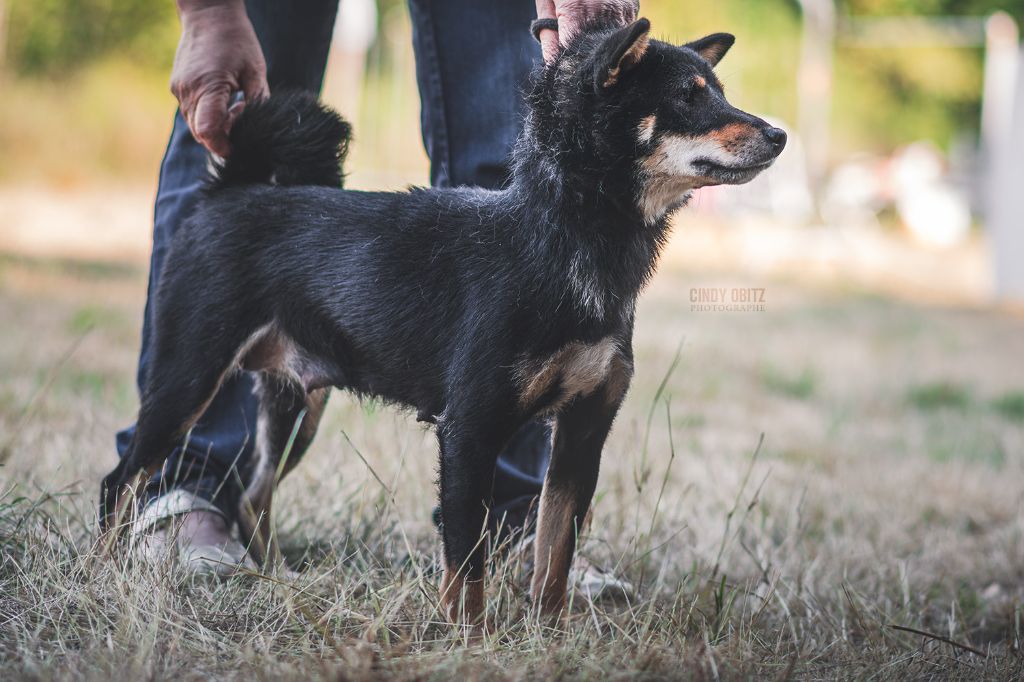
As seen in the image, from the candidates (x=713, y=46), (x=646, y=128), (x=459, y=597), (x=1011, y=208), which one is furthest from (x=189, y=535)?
(x=1011, y=208)

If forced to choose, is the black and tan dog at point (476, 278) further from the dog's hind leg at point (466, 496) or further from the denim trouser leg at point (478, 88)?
the denim trouser leg at point (478, 88)

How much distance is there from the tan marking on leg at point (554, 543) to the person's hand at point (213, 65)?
4.12 ft

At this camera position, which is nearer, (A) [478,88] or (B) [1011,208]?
(A) [478,88]

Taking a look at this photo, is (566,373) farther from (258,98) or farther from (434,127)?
(258,98)

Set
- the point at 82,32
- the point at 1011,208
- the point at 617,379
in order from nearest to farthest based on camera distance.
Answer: the point at 617,379
the point at 1011,208
the point at 82,32

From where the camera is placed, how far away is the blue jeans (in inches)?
117

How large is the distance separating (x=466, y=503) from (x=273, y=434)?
3.17 feet

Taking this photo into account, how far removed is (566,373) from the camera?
2.33m

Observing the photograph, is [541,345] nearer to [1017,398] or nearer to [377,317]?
[377,317]

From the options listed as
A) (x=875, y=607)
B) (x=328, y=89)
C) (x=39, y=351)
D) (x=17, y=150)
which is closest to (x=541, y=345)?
(x=875, y=607)

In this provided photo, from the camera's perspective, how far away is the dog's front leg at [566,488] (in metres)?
2.47

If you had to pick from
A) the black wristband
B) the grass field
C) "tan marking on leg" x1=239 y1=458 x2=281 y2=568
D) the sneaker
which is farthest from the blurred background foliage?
the sneaker

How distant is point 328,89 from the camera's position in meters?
18.5

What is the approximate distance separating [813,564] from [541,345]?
1.31 metres
